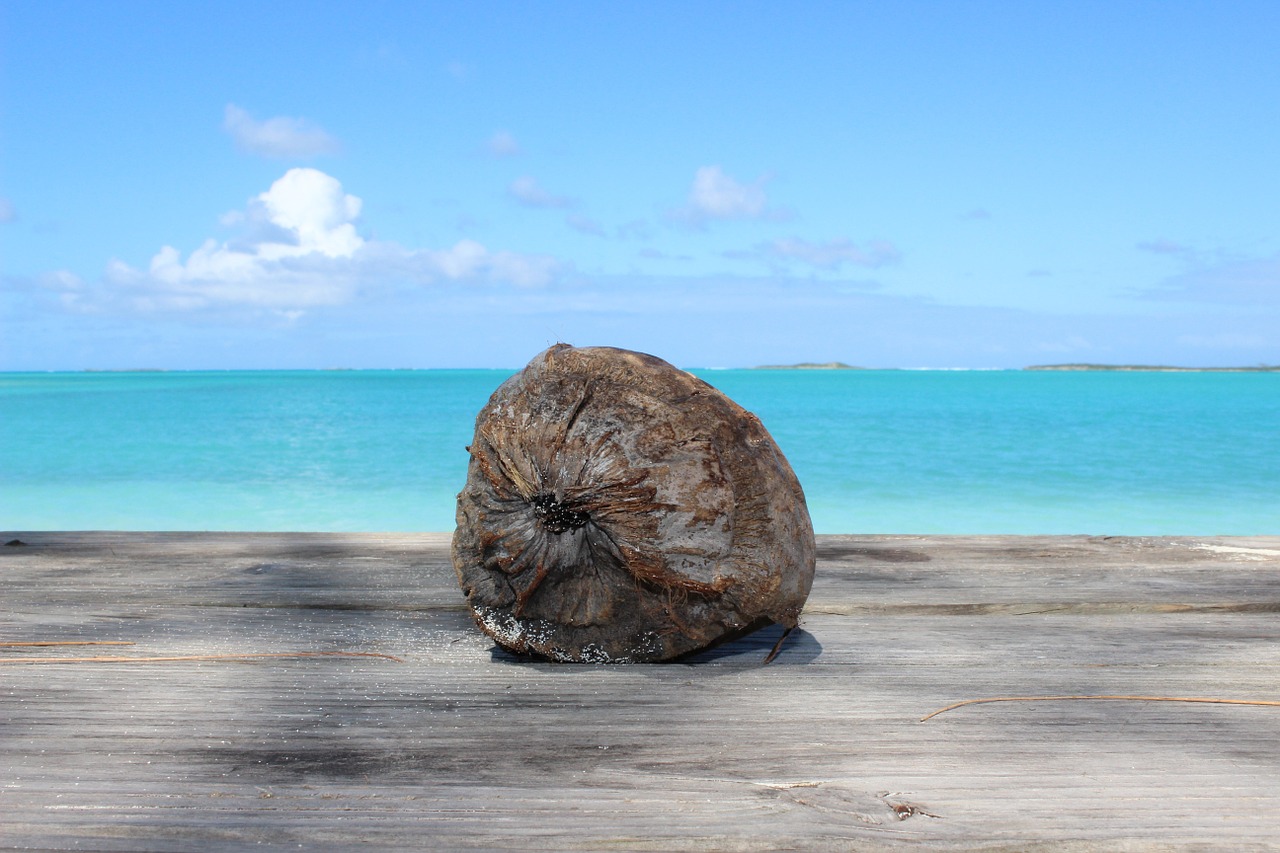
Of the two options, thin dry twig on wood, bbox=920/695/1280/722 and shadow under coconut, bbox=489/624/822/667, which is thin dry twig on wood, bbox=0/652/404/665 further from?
thin dry twig on wood, bbox=920/695/1280/722

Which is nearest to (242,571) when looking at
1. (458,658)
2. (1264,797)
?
(458,658)

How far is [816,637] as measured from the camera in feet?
8.37

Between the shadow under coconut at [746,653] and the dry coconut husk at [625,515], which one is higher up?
the dry coconut husk at [625,515]

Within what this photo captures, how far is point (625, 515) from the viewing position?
7.04 ft

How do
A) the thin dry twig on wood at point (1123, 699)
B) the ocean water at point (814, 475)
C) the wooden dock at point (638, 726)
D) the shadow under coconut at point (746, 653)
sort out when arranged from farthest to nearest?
1. the ocean water at point (814, 475)
2. the shadow under coconut at point (746, 653)
3. the thin dry twig on wood at point (1123, 699)
4. the wooden dock at point (638, 726)

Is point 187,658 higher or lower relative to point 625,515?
lower

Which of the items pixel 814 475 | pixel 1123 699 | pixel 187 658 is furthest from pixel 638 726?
pixel 814 475

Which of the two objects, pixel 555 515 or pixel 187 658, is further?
pixel 187 658

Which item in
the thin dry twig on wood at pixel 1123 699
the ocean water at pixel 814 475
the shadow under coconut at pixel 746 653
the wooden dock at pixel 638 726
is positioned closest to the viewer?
the wooden dock at pixel 638 726

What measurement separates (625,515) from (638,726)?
508mm

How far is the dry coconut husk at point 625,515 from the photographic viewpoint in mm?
2162

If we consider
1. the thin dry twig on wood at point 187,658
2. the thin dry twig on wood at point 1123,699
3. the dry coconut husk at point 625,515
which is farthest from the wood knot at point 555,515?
the thin dry twig on wood at point 1123,699

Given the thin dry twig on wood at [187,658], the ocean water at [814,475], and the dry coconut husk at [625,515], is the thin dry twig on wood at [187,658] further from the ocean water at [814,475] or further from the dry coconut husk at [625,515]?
the ocean water at [814,475]

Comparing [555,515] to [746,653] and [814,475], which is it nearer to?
[746,653]
